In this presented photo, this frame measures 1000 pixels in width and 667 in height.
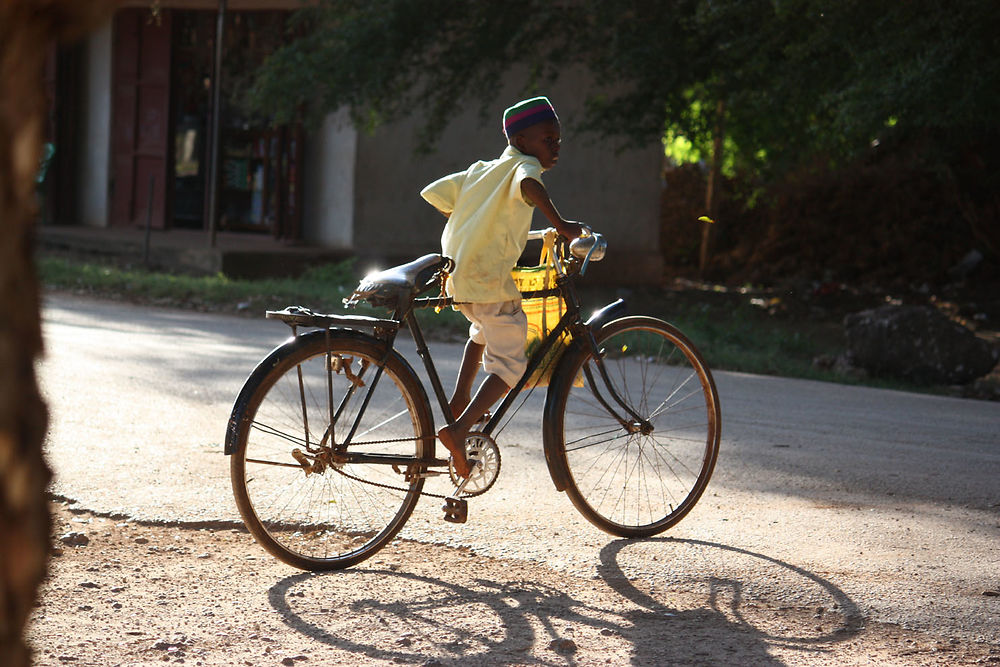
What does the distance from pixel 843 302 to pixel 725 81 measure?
4895mm

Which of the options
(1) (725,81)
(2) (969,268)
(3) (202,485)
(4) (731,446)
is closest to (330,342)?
(3) (202,485)

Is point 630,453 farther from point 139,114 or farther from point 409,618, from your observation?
point 139,114

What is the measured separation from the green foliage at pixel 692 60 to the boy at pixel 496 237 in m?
6.25

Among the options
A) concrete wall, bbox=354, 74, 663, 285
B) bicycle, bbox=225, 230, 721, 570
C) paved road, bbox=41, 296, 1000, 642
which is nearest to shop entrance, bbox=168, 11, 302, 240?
concrete wall, bbox=354, 74, 663, 285

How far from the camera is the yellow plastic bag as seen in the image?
13.3ft

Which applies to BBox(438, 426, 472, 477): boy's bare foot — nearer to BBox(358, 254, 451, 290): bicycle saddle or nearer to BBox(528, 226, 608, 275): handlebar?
BBox(358, 254, 451, 290): bicycle saddle

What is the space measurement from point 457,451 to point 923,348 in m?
6.98

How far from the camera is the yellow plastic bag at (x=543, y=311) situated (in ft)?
13.3

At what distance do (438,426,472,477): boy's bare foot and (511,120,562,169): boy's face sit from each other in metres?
0.98

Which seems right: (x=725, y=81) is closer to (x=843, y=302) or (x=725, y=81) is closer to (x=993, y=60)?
(x=993, y=60)

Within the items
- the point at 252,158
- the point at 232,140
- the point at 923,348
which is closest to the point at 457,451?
the point at 923,348

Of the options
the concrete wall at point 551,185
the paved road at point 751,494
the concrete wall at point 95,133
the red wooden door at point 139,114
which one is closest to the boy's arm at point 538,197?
the paved road at point 751,494

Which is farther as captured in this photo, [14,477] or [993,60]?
[993,60]

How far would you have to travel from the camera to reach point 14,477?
124 cm
